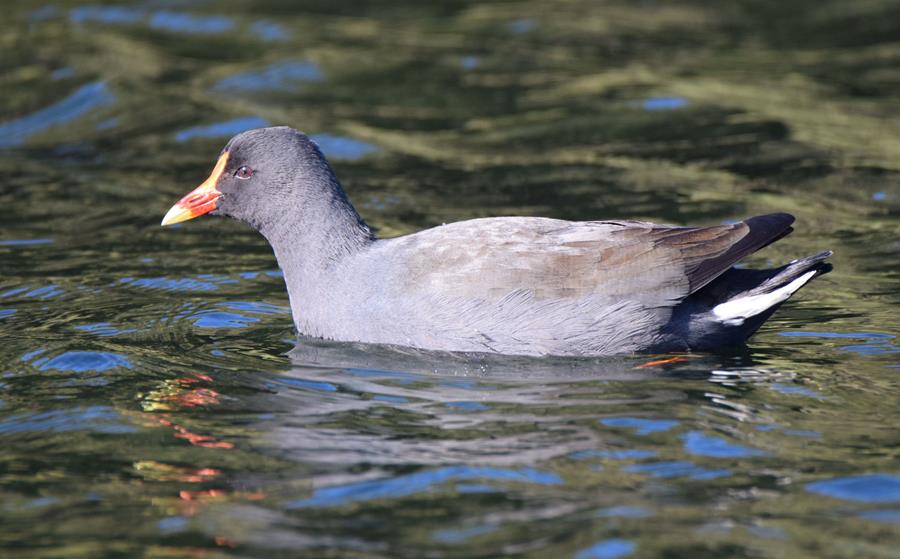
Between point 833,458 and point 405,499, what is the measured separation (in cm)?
168

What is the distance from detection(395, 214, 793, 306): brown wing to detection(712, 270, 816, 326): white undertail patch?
226mm

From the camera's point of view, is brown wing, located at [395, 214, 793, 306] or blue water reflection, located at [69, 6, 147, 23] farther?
blue water reflection, located at [69, 6, 147, 23]

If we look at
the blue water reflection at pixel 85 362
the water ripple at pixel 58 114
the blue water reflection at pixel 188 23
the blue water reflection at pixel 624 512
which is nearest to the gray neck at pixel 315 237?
the blue water reflection at pixel 85 362

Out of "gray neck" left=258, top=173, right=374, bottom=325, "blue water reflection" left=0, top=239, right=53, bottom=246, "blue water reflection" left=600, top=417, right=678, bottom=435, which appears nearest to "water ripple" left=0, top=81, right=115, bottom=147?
"blue water reflection" left=0, top=239, right=53, bottom=246

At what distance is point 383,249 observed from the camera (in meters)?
6.64

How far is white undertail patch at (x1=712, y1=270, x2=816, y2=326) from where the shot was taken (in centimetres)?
627

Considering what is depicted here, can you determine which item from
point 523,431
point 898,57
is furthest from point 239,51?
point 523,431

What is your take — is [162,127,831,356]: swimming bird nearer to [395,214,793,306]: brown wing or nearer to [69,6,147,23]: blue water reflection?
[395,214,793,306]: brown wing

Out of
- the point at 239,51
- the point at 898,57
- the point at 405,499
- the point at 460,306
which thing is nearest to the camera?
the point at 405,499

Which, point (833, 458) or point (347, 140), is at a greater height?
point (347, 140)

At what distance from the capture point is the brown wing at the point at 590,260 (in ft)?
20.4

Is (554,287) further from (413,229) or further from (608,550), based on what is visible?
(413,229)

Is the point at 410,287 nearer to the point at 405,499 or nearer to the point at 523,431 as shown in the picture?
the point at 523,431

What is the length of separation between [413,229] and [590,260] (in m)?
2.89
